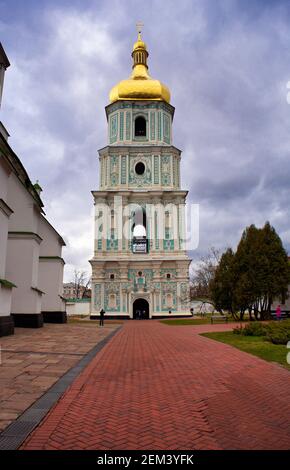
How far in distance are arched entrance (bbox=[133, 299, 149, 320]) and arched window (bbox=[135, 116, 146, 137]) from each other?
18459mm

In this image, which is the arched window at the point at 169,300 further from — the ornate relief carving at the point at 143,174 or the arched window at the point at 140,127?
the arched window at the point at 140,127

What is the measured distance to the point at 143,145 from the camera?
41500 millimetres

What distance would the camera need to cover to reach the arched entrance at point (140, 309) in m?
38.8

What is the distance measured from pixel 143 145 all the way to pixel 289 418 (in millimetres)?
38485

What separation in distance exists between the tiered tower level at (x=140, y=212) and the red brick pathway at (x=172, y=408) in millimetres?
28701

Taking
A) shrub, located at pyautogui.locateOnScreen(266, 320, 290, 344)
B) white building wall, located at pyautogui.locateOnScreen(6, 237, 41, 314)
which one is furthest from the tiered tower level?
shrub, located at pyautogui.locateOnScreen(266, 320, 290, 344)

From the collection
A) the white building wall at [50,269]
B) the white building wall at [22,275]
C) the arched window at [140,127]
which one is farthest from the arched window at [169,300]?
the white building wall at [22,275]

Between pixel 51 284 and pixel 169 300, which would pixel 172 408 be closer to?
pixel 51 284

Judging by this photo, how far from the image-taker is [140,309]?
129 ft

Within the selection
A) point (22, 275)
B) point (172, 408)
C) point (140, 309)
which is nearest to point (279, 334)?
point (172, 408)

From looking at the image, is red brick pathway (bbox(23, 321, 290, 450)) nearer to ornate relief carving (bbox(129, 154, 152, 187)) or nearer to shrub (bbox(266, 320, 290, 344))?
shrub (bbox(266, 320, 290, 344))

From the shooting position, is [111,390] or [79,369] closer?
[111,390]
